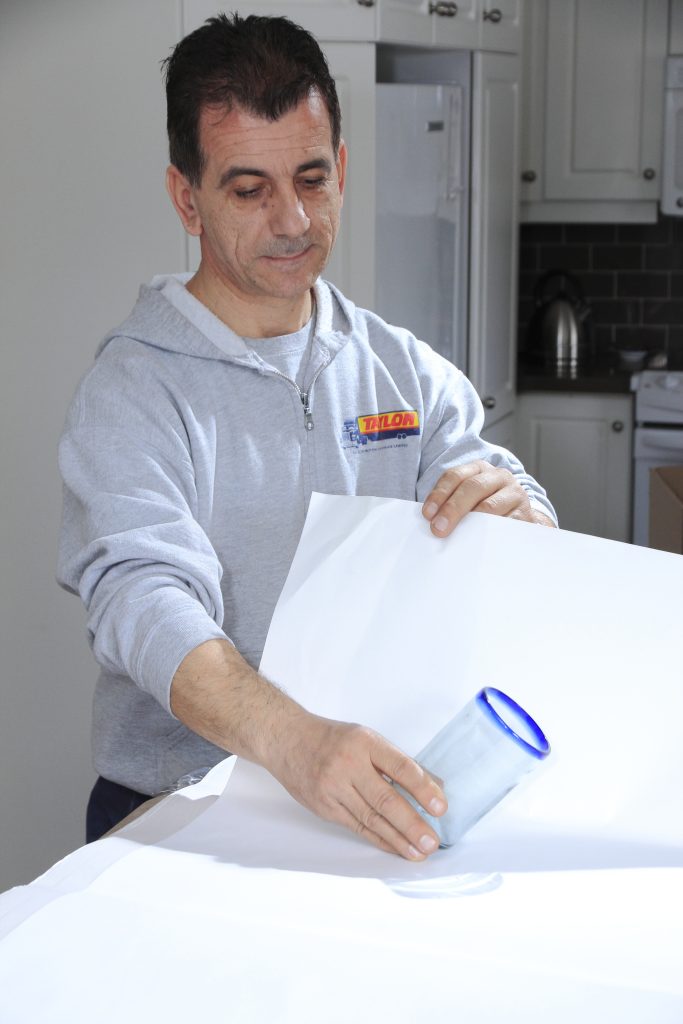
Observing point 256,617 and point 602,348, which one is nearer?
point 256,617

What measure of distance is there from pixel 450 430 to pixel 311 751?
0.58 meters

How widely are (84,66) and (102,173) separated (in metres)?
0.19

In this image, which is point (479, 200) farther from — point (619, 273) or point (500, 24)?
point (619, 273)

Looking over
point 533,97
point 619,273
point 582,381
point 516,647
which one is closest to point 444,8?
point 533,97

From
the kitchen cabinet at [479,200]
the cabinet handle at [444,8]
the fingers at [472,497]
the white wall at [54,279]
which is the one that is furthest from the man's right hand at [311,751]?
the cabinet handle at [444,8]

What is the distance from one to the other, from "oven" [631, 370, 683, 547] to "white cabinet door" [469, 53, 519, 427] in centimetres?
37

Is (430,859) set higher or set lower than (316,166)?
lower

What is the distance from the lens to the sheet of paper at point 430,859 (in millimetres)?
683

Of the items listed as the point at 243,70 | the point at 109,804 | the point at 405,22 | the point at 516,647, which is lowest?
the point at 109,804

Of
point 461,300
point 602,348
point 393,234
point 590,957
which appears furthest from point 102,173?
point 602,348

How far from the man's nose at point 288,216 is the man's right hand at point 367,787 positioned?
1.68 ft

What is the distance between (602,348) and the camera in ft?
13.4

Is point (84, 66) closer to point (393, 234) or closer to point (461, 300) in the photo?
point (393, 234)

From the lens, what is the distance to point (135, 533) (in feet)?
3.34
